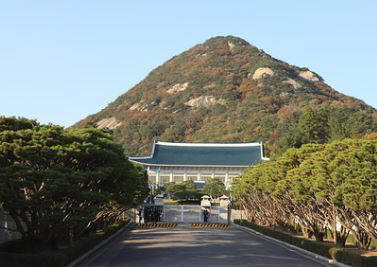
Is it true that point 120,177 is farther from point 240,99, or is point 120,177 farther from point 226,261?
point 240,99

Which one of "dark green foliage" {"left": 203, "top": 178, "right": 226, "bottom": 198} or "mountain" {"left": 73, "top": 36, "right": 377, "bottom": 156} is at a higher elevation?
"mountain" {"left": 73, "top": 36, "right": 377, "bottom": 156}

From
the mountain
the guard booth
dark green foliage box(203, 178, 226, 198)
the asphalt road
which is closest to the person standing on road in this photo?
the guard booth

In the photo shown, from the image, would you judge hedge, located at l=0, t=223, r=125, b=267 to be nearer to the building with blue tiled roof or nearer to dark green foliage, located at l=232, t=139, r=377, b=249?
dark green foliage, located at l=232, t=139, r=377, b=249

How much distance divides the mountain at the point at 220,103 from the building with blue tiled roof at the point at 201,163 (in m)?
6.55

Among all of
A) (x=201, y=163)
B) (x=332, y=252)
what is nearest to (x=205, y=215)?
(x=201, y=163)

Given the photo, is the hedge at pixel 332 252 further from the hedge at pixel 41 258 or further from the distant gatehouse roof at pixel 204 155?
the distant gatehouse roof at pixel 204 155

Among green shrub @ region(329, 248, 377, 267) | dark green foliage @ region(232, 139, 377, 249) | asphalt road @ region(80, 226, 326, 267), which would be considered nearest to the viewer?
green shrub @ region(329, 248, 377, 267)

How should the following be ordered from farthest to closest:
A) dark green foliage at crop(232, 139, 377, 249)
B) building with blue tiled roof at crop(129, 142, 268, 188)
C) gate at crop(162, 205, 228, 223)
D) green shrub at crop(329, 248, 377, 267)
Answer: building with blue tiled roof at crop(129, 142, 268, 188) → gate at crop(162, 205, 228, 223) → dark green foliage at crop(232, 139, 377, 249) → green shrub at crop(329, 248, 377, 267)

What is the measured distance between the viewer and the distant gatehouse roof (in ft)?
373

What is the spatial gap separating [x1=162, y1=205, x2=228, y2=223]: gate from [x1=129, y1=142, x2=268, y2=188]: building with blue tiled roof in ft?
97.1

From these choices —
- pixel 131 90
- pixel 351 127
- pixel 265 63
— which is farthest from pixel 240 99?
pixel 351 127

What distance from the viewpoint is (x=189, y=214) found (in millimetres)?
80812

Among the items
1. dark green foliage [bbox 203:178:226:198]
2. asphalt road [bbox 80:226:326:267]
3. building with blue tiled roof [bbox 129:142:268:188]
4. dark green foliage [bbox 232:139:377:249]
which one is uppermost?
building with blue tiled roof [bbox 129:142:268:188]

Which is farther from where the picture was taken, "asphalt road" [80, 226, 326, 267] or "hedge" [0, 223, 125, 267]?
"asphalt road" [80, 226, 326, 267]
